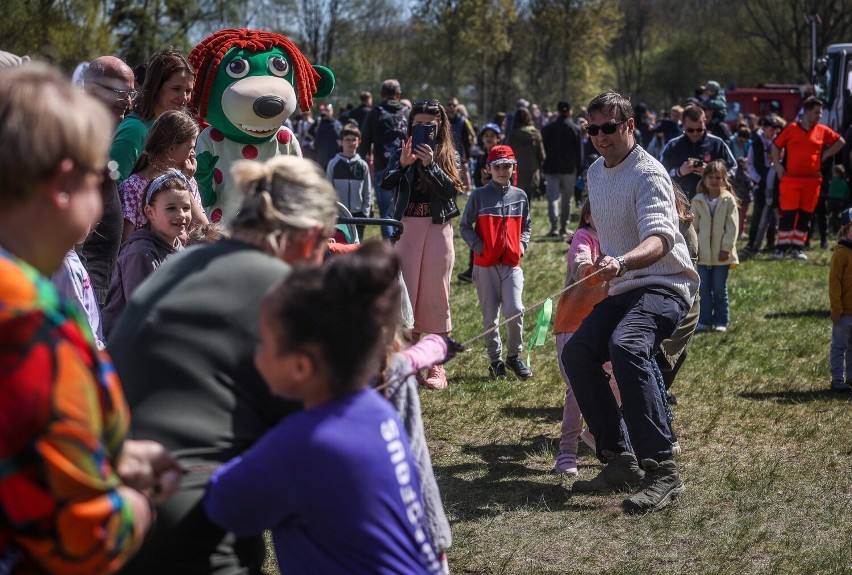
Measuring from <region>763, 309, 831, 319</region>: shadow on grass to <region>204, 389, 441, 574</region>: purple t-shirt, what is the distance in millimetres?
9198

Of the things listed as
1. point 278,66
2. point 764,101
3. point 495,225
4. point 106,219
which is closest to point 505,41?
point 764,101

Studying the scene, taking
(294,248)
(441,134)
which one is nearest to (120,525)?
(294,248)

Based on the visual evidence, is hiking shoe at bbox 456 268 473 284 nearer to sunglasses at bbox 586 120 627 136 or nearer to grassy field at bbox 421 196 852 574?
grassy field at bbox 421 196 852 574

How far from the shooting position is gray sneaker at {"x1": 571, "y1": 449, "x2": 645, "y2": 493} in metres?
5.57

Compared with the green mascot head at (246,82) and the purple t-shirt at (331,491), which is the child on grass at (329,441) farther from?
the green mascot head at (246,82)

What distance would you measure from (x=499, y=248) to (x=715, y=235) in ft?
8.26

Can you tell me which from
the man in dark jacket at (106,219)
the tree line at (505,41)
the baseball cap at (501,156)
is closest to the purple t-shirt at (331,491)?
the man in dark jacket at (106,219)

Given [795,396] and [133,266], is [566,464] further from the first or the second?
[133,266]

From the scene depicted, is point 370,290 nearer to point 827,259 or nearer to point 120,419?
point 120,419

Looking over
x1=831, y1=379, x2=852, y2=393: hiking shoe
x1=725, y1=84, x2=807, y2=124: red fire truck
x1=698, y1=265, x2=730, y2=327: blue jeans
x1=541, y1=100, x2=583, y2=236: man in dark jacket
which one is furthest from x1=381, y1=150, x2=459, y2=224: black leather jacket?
x1=725, y1=84, x2=807, y2=124: red fire truck

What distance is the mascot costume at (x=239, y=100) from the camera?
5.95 metres

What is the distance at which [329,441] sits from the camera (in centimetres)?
209

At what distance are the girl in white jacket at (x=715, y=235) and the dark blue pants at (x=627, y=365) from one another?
411 cm

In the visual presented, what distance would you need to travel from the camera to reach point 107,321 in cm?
434
